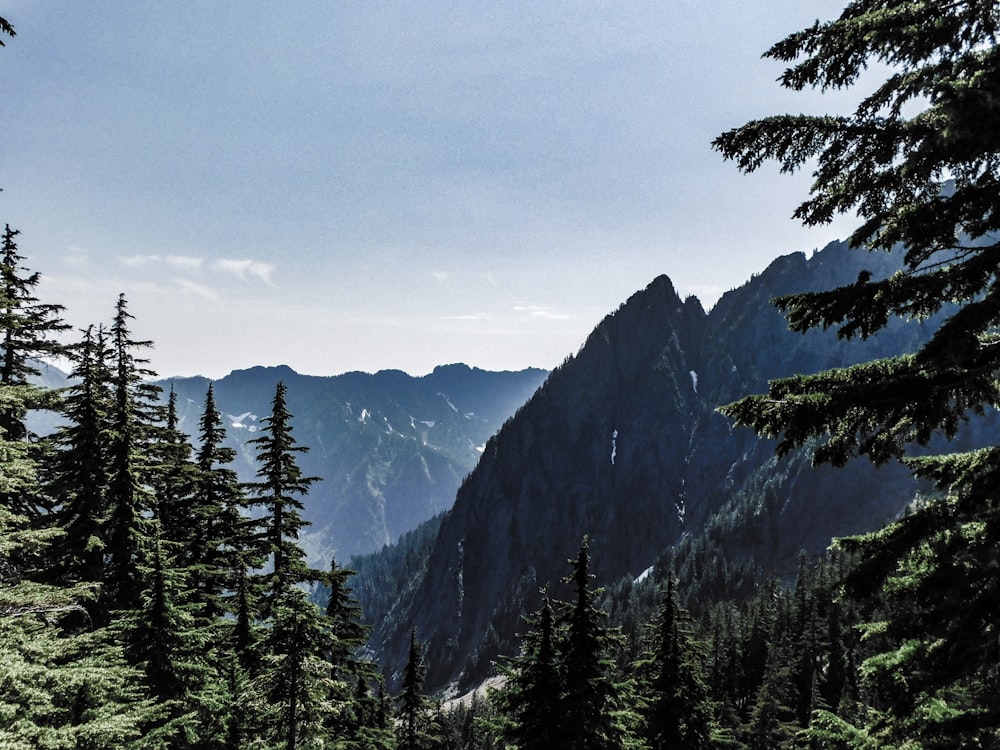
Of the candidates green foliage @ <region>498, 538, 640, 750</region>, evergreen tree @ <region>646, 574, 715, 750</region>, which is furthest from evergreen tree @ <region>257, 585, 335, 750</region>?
evergreen tree @ <region>646, 574, 715, 750</region>

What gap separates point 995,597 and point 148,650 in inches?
765

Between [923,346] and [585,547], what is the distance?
12381 millimetres

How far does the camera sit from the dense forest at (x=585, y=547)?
6328 mm

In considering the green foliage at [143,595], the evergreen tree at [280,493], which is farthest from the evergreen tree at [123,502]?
the evergreen tree at [280,493]

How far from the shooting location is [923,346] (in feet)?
21.8

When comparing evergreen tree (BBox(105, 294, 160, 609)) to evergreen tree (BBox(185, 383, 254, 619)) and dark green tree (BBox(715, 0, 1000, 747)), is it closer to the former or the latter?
evergreen tree (BBox(185, 383, 254, 619))

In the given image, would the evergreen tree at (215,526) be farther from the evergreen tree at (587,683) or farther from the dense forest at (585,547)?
the evergreen tree at (587,683)

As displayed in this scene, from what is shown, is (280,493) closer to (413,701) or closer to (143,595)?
(143,595)

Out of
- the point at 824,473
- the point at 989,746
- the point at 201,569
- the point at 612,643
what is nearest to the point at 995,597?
the point at 989,746

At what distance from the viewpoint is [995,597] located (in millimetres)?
6105

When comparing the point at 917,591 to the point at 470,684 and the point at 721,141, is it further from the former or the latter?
the point at 470,684

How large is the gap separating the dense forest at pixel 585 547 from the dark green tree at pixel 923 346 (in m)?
0.03

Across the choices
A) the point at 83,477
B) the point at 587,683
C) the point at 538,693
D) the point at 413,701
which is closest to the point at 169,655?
the point at 83,477

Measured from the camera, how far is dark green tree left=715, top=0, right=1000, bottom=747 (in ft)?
20.1
